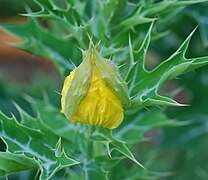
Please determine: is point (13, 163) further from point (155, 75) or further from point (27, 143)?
point (155, 75)

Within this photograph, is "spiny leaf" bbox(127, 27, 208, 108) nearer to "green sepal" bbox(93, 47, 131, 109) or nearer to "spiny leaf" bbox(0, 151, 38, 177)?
"green sepal" bbox(93, 47, 131, 109)

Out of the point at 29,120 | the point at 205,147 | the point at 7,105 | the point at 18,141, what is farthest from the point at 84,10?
the point at 205,147

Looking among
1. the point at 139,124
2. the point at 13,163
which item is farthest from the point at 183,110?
the point at 13,163

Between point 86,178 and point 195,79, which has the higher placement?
point 86,178

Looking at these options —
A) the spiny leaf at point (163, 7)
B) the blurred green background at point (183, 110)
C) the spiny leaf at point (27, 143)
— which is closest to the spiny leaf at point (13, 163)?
the spiny leaf at point (27, 143)

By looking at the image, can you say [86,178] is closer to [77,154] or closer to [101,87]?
[77,154]

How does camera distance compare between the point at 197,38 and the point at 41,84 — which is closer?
the point at 197,38

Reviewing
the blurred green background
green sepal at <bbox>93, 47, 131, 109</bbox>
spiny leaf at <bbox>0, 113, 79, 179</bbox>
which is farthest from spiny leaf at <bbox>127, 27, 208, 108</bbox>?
the blurred green background

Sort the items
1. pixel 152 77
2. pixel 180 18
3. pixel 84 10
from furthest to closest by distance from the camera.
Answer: pixel 180 18, pixel 84 10, pixel 152 77
